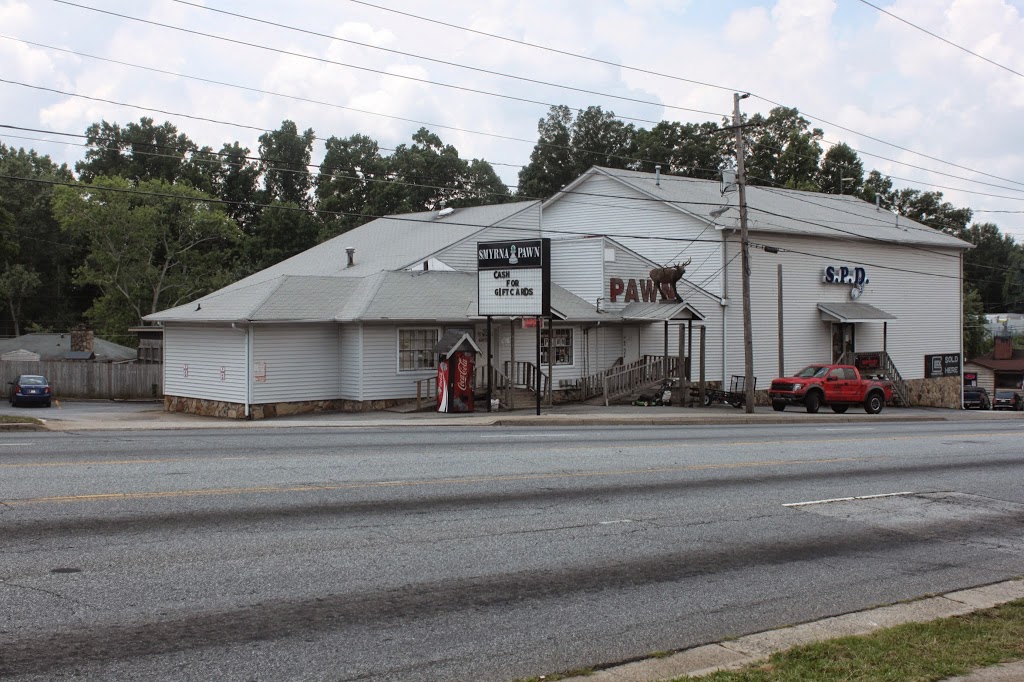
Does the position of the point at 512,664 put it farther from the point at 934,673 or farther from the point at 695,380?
the point at 695,380

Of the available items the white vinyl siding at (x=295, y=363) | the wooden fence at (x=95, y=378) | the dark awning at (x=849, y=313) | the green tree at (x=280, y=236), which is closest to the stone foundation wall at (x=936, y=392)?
the dark awning at (x=849, y=313)

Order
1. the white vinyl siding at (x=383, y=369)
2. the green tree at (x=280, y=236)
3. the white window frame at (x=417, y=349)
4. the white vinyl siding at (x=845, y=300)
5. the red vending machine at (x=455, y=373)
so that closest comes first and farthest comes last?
the red vending machine at (x=455, y=373) < the white vinyl siding at (x=383, y=369) < the white window frame at (x=417, y=349) < the white vinyl siding at (x=845, y=300) < the green tree at (x=280, y=236)

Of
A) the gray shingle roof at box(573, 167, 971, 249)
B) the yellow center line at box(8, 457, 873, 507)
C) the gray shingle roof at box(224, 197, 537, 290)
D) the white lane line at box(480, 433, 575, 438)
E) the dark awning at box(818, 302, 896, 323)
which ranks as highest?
the gray shingle roof at box(573, 167, 971, 249)

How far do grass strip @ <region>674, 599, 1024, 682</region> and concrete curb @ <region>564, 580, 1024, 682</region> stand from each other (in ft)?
0.52

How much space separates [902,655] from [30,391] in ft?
143

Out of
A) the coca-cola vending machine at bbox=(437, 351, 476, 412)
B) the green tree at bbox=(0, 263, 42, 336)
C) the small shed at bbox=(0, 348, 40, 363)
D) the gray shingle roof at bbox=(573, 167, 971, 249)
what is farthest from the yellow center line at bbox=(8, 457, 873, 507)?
the green tree at bbox=(0, 263, 42, 336)

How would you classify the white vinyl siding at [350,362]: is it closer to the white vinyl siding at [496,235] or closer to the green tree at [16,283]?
the white vinyl siding at [496,235]

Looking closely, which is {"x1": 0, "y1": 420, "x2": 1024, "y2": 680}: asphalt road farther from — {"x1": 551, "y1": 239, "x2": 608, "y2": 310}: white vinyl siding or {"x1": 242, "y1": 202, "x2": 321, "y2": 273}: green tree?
{"x1": 242, "y1": 202, "x2": 321, "y2": 273}: green tree

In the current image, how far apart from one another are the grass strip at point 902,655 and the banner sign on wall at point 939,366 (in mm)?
46152

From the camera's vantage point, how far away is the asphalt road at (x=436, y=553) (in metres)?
6.45

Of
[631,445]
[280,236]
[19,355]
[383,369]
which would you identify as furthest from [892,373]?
[19,355]

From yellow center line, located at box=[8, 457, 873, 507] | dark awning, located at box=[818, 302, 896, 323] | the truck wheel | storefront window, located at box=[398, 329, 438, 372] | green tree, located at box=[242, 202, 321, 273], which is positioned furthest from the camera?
green tree, located at box=[242, 202, 321, 273]

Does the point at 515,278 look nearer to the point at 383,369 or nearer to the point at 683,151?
the point at 383,369

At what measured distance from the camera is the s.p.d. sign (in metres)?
28.8
